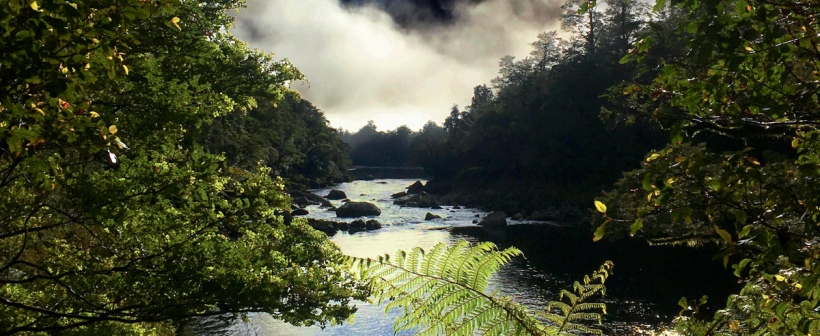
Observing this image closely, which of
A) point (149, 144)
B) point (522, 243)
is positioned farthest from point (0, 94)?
point (522, 243)

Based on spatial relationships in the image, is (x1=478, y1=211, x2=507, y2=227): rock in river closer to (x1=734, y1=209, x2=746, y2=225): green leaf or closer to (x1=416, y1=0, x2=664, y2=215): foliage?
(x1=416, y1=0, x2=664, y2=215): foliage

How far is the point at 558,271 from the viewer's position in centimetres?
2594

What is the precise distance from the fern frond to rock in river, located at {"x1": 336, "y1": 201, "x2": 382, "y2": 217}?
132 ft

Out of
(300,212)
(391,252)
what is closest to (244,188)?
(391,252)

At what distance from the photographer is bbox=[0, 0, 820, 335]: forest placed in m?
2.86

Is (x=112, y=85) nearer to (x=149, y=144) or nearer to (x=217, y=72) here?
(x=149, y=144)

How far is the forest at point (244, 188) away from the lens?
9.38ft

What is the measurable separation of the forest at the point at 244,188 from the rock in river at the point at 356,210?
86.5 feet

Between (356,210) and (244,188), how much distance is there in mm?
36153

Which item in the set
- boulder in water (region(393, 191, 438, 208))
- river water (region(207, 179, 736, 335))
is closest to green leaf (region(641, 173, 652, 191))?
river water (region(207, 179, 736, 335))

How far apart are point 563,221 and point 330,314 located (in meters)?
38.6

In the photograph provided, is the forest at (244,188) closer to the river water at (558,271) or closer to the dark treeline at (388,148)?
A: the river water at (558,271)

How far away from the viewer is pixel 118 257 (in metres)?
7.05

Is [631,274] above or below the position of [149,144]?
below
